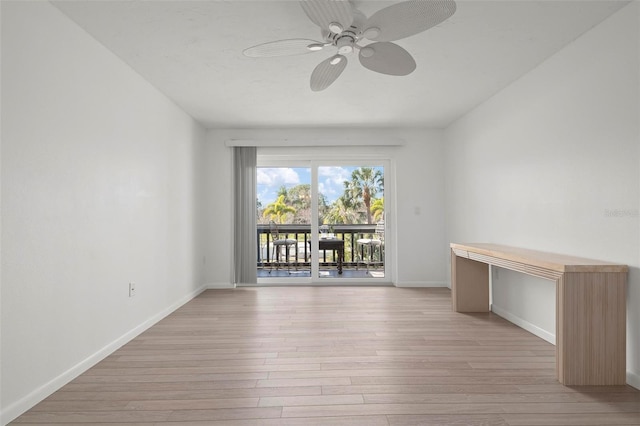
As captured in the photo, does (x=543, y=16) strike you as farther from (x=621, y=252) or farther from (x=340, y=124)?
(x=340, y=124)

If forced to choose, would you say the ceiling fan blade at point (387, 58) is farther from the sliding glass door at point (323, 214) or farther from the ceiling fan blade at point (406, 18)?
the sliding glass door at point (323, 214)

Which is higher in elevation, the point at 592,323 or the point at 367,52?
the point at 367,52

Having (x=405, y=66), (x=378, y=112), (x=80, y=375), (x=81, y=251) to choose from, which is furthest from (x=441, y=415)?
(x=378, y=112)

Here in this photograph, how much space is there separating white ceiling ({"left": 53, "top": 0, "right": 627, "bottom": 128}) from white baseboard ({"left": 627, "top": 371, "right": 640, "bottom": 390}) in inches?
87.8

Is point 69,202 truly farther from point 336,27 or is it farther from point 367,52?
point 367,52

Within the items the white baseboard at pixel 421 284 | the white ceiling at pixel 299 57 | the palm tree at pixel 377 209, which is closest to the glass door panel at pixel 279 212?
the palm tree at pixel 377 209

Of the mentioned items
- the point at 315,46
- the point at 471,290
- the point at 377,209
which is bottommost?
the point at 471,290

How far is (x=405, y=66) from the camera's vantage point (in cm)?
236

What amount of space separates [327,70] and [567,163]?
6.33 feet

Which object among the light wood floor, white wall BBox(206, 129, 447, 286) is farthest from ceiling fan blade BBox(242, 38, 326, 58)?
white wall BBox(206, 129, 447, 286)

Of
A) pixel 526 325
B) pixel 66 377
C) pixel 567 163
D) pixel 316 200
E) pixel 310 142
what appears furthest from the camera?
pixel 316 200

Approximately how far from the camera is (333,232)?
534cm

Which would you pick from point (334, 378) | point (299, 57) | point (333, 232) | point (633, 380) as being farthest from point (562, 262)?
point (333, 232)

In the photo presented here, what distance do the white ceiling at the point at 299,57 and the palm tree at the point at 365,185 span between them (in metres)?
1.18
